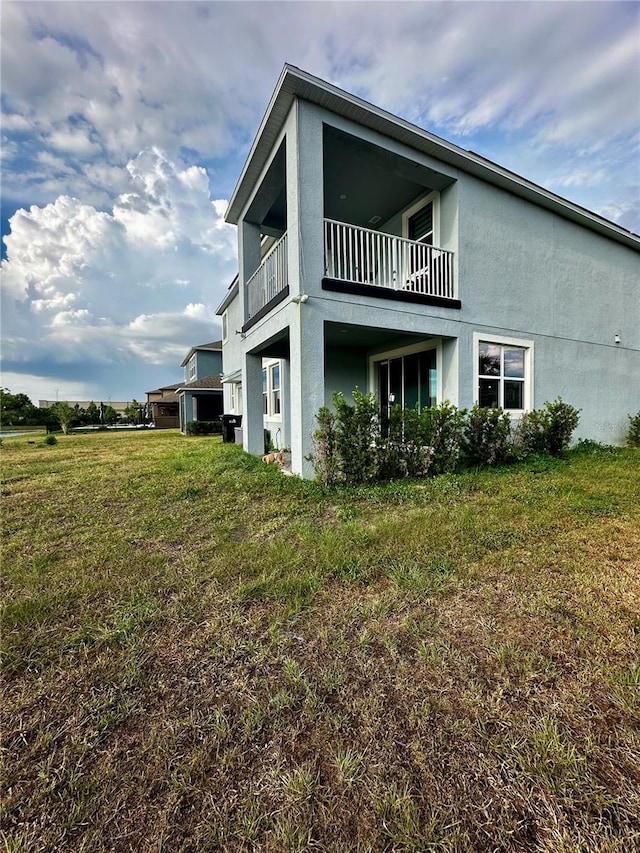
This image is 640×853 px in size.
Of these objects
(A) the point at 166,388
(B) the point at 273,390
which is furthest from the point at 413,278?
(A) the point at 166,388

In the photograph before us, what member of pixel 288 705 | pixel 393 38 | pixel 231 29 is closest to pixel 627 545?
pixel 288 705

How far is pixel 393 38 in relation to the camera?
720 centimetres

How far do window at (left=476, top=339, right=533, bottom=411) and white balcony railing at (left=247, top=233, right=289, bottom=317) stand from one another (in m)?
5.15

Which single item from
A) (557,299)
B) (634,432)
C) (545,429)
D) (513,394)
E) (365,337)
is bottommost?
(634,432)

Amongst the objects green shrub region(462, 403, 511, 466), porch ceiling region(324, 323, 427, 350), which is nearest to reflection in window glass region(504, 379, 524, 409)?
green shrub region(462, 403, 511, 466)

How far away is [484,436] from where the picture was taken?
24.9 ft

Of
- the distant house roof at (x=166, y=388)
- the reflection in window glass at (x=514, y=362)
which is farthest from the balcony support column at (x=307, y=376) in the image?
the distant house roof at (x=166, y=388)

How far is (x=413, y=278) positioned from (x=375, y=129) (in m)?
3.02

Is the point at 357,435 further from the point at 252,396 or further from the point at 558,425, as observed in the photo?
the point at 558,425

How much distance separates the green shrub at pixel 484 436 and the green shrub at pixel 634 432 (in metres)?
7.03

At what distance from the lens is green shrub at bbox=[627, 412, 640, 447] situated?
1116 cm

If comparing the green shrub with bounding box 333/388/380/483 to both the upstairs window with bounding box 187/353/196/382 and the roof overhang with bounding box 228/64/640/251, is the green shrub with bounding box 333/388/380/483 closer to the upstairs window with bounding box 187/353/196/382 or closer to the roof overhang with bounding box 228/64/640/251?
the roof overhang with bounding box 228/64/640/251

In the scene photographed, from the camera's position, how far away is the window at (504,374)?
8757 millimetres

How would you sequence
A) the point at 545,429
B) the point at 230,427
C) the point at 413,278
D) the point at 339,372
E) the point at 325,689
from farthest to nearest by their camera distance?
the point at 230,427, the point at 339,372, the point at 545,429, the point at 413,278, the point at 325,689
